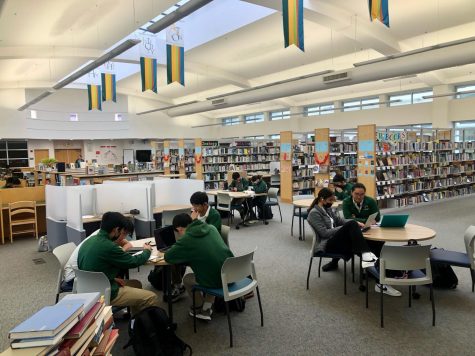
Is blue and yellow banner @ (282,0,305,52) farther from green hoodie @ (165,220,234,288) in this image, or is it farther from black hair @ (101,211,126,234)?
black hair @ (101,211,126,234)

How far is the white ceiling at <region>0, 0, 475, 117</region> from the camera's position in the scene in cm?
816

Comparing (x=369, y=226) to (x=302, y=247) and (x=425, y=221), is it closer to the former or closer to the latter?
(x=302, y=247)

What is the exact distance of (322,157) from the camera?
9.57m

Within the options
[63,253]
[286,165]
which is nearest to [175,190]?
[63,253]

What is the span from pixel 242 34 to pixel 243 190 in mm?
4792

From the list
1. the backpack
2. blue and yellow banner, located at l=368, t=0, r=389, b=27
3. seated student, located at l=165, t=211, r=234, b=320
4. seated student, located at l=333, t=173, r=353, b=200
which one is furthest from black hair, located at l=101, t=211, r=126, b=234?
seated student, located at l=333, t=173, r=353, b=200

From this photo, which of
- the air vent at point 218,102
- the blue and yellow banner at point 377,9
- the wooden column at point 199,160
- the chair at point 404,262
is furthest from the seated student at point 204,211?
the air vent at point 218,102

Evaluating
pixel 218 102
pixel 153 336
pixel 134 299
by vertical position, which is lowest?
pixel 153 336

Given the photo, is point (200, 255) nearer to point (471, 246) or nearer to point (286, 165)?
point (471, 246)

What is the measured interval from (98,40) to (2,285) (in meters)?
8.28

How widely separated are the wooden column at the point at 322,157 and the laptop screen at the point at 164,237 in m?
6.39

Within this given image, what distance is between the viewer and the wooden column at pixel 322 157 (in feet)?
31.1

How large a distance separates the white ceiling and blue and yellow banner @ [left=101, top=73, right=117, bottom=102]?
1.05 m

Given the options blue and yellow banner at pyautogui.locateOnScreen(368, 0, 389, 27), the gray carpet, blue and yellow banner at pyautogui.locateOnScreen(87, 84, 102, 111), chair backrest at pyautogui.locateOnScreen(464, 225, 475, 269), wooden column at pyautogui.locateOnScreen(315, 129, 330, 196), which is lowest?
the gray carpet
